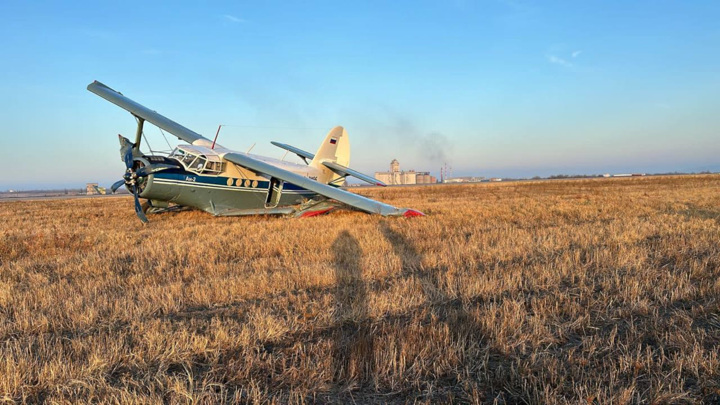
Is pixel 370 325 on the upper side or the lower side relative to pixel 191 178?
lower

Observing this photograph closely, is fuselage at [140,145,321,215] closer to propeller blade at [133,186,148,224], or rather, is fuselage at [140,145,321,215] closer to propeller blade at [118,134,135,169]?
propeller blade at [133,186,148,224]

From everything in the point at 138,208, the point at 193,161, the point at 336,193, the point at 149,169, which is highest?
the point at 193,161

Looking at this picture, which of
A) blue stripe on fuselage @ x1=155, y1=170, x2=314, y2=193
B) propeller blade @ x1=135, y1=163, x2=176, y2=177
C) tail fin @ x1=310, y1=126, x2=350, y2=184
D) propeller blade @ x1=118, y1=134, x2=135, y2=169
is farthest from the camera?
tail fin @ x1=310, y1=126, x2=350, y2=184

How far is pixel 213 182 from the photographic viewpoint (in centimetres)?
1488

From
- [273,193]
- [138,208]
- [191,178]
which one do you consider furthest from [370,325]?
[273,193]

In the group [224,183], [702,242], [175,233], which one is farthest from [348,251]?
[224,183]

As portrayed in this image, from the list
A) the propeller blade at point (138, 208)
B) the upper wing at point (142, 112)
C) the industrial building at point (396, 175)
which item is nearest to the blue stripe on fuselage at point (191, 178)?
the propeller blade at point (138, 208)

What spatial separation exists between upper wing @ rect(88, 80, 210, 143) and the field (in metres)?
11.2

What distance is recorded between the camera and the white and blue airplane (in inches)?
522

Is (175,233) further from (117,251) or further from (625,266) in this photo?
(625,266)

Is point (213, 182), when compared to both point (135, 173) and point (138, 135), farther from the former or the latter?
point (138, 135)

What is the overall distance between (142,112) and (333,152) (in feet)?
34.1

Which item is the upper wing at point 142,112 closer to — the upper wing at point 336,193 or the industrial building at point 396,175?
the upper wing at point 336,193

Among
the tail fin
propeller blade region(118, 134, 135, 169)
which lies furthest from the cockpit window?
the tail fin
